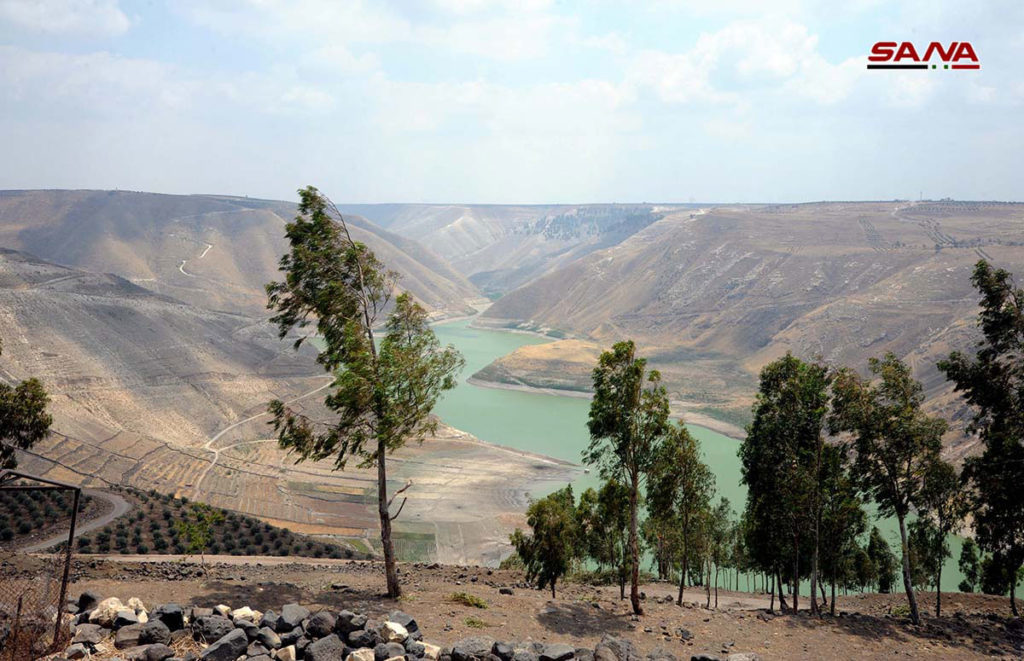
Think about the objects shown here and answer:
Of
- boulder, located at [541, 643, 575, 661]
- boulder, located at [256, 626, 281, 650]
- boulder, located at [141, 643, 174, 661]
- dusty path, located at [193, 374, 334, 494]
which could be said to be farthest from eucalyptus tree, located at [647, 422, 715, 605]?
dusty path, located at [193, 374, 334, 494]

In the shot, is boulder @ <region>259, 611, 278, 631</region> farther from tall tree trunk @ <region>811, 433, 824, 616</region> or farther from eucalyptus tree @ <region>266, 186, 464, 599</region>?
tall tree trunk @ <region>811, 433, 824, 616</region>

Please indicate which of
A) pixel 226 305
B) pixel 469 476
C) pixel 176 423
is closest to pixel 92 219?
pixel 226 305

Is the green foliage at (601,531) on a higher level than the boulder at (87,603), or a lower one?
lower

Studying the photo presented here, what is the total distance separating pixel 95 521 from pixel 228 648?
3370cm

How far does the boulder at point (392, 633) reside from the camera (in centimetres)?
1134

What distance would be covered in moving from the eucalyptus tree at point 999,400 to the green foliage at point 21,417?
31.7 m

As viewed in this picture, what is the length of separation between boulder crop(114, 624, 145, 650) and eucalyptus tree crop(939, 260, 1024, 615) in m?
22.6

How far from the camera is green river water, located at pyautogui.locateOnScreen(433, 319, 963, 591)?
70.0 m

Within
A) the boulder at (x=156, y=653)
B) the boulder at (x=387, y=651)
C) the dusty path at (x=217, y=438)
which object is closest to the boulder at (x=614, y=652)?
the boulder at (x=387, y=651)

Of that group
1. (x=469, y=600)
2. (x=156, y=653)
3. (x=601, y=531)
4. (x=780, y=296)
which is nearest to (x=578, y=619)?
(x=469, y=600)

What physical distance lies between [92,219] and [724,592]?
206 metres

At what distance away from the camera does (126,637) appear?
1073 centimetres

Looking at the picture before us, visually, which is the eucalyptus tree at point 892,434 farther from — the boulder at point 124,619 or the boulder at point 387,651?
the boulder at point 124,619

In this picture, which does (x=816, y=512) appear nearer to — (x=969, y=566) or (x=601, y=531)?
(x=601, y=531)
